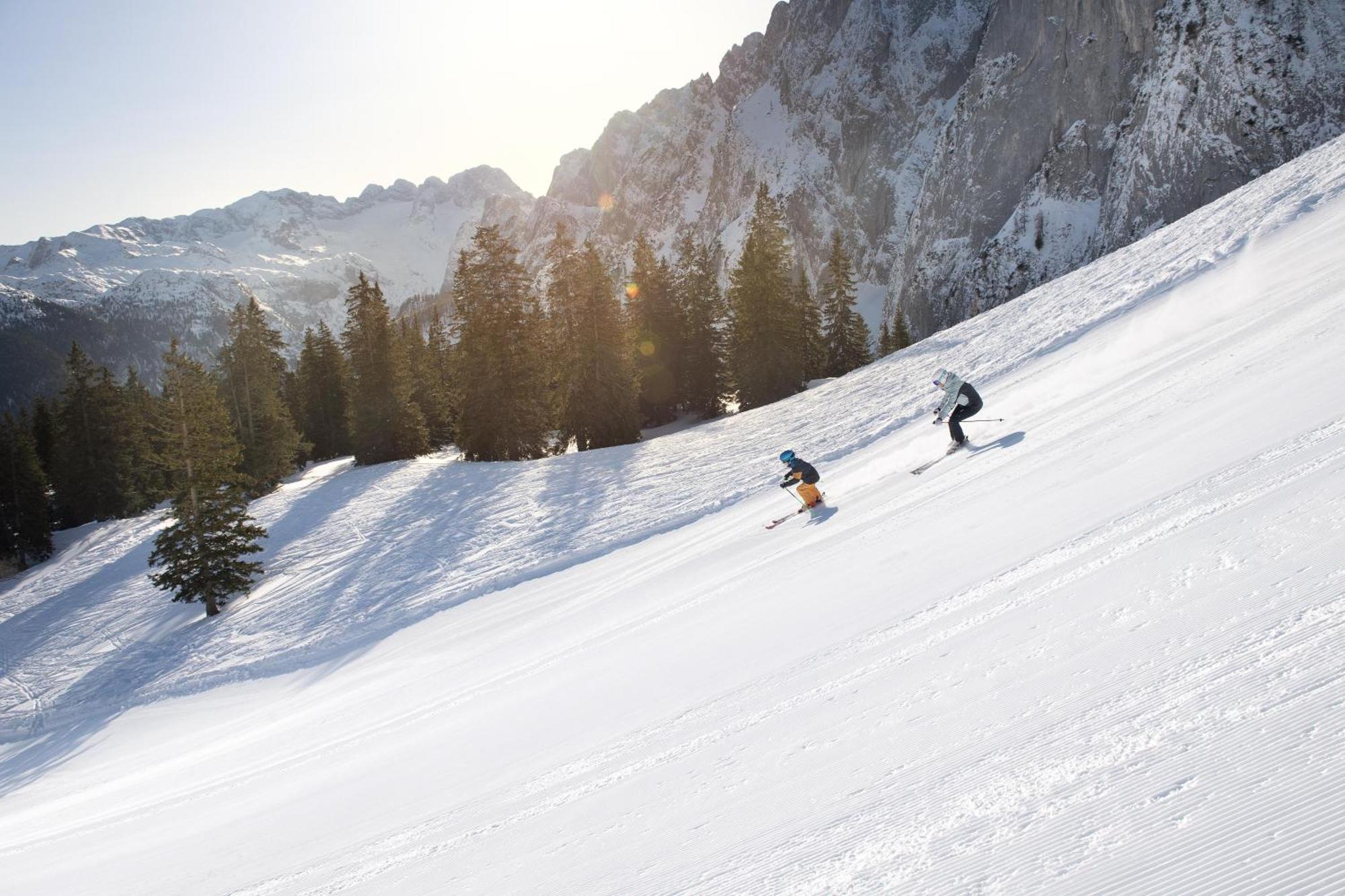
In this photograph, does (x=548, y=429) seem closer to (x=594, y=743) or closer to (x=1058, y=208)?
(x=594, y=743)

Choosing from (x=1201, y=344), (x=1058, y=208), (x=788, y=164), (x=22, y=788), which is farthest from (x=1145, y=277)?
(x=788, y=164)

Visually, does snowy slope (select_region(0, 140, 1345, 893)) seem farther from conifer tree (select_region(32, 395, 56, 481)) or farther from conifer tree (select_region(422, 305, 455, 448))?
conifer tree (select_region(32, 395, 56, 481))

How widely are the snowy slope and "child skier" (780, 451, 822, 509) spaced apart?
670 mm

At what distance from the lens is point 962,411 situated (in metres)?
14.5

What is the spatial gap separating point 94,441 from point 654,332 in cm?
3379

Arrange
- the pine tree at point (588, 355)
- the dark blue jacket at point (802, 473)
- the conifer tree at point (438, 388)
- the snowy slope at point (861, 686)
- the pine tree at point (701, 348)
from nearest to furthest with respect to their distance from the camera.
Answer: the snowy slope at point (861, 686) < the dark blue jacket at point (802, 473) < the pine tree at point (588, 355) < the pine tree at point (701, 348) < the conifer tree at point (438, 388)

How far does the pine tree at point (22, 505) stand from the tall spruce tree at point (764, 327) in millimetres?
39567

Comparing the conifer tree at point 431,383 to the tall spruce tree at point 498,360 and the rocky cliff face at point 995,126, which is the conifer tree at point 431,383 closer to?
the tall spruce tree at point 498,360

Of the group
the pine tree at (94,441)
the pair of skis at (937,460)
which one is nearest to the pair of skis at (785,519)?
the pair of skis at (937,460)

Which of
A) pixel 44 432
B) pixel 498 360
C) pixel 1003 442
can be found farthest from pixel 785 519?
pixel 44 432

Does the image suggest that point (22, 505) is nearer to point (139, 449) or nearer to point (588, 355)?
point (139, 449)

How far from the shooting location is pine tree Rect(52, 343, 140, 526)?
4341 cm

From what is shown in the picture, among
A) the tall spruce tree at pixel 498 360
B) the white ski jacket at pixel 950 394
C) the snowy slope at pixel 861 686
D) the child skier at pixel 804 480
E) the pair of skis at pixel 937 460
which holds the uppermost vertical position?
the tall spruce tree at pixel 498 360

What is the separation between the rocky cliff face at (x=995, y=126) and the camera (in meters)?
60.0
